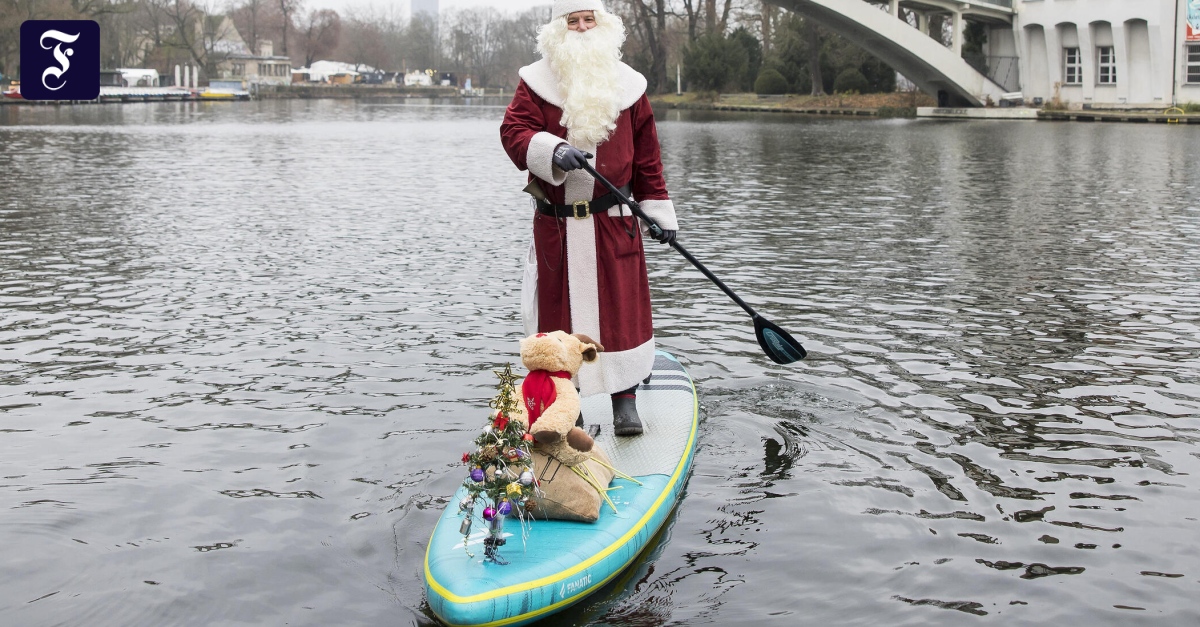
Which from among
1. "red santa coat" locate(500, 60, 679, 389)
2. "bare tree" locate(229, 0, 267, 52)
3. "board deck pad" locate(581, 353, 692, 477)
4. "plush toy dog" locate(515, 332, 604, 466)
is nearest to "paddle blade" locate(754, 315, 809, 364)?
"board deck pad" locate(581, 353, 692, 477)

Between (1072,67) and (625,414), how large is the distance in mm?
51441

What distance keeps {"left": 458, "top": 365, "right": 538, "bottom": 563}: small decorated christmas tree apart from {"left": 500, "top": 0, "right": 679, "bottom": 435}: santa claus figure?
136 cm

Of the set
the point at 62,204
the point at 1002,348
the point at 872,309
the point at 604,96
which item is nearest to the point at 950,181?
the point at 872,309

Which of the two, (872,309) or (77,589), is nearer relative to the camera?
(77,589)

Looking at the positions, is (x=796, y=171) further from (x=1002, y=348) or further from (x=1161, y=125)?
(x=1161, y=125)

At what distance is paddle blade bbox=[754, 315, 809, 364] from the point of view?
6762mm

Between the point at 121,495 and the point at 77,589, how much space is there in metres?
1.10

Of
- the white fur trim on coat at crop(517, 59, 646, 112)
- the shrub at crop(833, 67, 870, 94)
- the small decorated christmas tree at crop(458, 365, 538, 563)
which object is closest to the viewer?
the small decorated christmas tree at crop(458, 365, 538, 563)

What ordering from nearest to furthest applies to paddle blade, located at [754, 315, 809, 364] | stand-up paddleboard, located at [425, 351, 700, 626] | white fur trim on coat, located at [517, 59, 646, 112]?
stand-up paddleboard, located at [425, 351, 700, 626]
white fur trim on coat, located at [517, 59, 646, 112]
paddle blade, located at [754, 315, 809, 364]

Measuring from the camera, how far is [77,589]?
15.3 ft

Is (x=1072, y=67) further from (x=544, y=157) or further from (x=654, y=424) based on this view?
(x=544, y=157)

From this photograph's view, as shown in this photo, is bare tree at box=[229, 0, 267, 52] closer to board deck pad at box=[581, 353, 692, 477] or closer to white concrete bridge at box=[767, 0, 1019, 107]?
white concrete bridge at box=[767, 0, 1019, 107]

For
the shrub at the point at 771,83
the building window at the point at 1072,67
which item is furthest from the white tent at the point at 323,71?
the building window at the point at 1072,67
